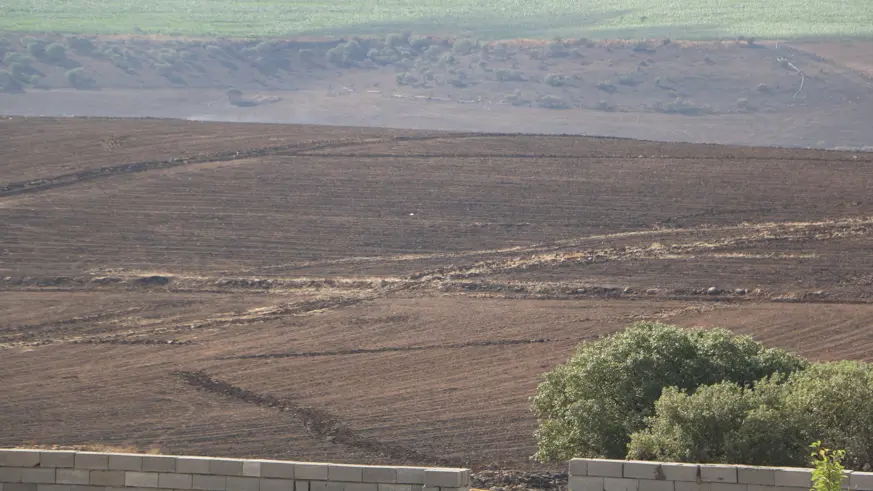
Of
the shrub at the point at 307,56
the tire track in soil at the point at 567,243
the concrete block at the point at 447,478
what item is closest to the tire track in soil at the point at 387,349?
the tire track in soil at the point at 567,243

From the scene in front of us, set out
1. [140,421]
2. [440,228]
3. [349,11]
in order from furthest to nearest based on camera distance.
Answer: [349,11]
[440,228]
[140,421]

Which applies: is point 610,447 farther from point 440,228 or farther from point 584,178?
point 584,178

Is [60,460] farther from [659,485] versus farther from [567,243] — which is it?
[567,243]

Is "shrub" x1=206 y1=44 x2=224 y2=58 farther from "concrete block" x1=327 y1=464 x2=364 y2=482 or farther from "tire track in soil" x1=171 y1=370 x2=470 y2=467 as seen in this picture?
"concrete block" x1=327 y1=464 x2=364 y2=482

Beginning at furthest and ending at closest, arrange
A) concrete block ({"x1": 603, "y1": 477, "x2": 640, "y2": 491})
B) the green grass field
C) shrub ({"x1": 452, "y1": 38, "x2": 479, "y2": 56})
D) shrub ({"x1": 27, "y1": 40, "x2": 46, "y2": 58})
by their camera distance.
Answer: the green grass field → shrub ({"x1": 452, "y1": 38, "x2": 479, "y2": 56}) → shrub ({"x1": 27, "y1": 40, "x2": 46, "y2": 58}) → concrete block ({"x1": 603, "y1": 477, "x2": 640, "y2": 491})

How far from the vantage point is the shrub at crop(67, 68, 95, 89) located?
6794 cm

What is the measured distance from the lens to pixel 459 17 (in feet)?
277

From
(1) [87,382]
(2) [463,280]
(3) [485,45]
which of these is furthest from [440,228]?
(3) [485,45]

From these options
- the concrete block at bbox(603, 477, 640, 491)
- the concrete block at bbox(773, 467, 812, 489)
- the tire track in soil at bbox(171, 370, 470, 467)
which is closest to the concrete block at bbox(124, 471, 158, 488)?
the concrete block at bbox(603, 477, 640, 491)

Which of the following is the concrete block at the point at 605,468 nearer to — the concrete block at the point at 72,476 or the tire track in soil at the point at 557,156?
the concrete block at the point at 72,476

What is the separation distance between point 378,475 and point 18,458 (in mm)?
3429

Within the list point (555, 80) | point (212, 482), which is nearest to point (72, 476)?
point (212, 482)

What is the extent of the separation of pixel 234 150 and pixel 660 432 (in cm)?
2986

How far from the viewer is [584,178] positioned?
132 feet
